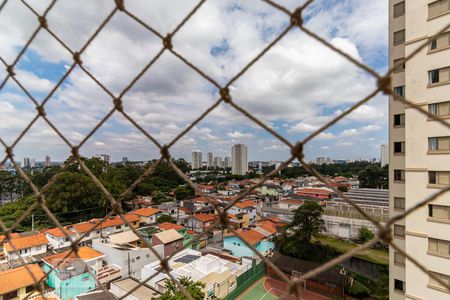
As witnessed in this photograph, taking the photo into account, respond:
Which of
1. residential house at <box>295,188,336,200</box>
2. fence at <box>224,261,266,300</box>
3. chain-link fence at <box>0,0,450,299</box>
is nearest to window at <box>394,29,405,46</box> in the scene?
chain-link fence at <box>0,0,450,299</box>

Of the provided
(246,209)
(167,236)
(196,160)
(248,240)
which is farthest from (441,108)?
(196,160)

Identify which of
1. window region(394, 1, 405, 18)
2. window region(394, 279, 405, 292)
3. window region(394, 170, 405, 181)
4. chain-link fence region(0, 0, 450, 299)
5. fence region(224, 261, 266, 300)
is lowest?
fence region(224, 261, 266, 300)

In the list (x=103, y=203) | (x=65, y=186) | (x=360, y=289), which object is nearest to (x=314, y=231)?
(x=360, y=289)

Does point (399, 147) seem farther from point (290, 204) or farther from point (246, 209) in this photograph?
point (290, 204)

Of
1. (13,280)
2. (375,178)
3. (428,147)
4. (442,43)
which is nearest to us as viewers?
(442,43)

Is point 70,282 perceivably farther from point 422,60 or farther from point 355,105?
point 422,60

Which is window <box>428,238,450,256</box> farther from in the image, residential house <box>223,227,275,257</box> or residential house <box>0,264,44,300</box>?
residential house <box>0,264,44,300</box>

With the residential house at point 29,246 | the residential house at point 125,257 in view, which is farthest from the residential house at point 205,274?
the residential house at point 29,246
